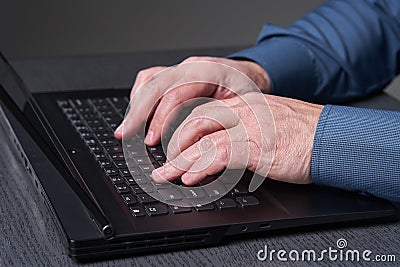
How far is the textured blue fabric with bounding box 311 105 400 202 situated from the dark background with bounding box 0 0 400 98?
5.29ft

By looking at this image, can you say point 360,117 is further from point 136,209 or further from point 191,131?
point 136,209

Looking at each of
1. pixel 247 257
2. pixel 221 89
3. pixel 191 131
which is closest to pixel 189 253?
pixel 247 257

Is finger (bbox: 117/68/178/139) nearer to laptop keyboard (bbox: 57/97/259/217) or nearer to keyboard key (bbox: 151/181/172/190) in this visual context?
laptop keyboard (bbox: 57/97/259/217)

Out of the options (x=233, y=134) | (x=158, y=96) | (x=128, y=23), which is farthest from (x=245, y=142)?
(x=128, y=23)

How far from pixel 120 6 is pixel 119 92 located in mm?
1554

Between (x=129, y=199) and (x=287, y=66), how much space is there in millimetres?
530

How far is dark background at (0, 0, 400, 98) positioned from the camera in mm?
2744

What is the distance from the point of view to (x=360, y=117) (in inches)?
39.8

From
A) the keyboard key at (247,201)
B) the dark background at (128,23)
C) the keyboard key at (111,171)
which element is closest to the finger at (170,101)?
the keyboard key at (111,171)

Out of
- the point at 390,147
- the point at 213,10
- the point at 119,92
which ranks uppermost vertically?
the point at 390,147

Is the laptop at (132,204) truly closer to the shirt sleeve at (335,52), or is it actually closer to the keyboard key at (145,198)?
the keyboard key at (145,198)

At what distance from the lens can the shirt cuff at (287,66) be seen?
1333 mm

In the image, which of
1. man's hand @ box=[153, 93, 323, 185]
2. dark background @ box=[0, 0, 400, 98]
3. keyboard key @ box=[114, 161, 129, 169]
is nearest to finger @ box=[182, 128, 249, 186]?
man's hand @ box=[153, 93, 323, 185]

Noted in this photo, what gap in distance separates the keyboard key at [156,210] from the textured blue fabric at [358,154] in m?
0.20
